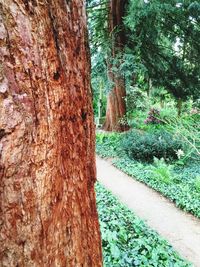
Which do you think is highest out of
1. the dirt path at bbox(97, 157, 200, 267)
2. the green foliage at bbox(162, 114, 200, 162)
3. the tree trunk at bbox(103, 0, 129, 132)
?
the tree trunk at bbox(103, 0, 129, 132)

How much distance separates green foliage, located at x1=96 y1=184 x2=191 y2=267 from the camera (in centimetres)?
413

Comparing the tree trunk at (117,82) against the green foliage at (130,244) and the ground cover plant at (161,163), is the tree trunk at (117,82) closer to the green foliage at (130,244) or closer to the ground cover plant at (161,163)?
the ground cover plant at (161,163)

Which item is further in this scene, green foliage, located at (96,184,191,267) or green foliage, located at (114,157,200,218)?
green foliage, located at (114,157,200,218)

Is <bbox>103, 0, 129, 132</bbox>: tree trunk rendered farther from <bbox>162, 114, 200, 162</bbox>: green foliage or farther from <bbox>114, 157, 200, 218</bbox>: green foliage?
<bbox>162, 114, 200, 162</bbox>: green foliage

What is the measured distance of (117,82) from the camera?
41.9ft

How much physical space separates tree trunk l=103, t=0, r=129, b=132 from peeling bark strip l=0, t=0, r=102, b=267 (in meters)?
10.5

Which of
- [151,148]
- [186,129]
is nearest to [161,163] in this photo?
[151,148]

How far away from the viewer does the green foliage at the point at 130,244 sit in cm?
413

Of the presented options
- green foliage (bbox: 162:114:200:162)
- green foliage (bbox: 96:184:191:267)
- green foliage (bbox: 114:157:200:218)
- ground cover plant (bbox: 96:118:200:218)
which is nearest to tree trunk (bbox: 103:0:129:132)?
ground cover plant (bbox: 96:118:200:218)

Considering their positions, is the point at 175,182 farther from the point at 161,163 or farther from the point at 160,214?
the point at 160,214

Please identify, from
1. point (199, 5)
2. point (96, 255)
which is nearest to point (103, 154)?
point (199, 5)

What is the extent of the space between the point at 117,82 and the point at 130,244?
30.1 ft

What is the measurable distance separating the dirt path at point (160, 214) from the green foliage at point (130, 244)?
2.17 ft

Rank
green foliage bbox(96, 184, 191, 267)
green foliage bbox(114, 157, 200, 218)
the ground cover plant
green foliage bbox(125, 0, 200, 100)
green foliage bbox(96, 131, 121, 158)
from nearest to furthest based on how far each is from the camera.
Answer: green foliage bbox(96, 184, 191, 267)
green foliage bbox(114, 157, 200, 218)
the ground cover plant
green foliage bbox(125, 0, 200, 100)
green foliage bbox(96, 131, 121, 158)
